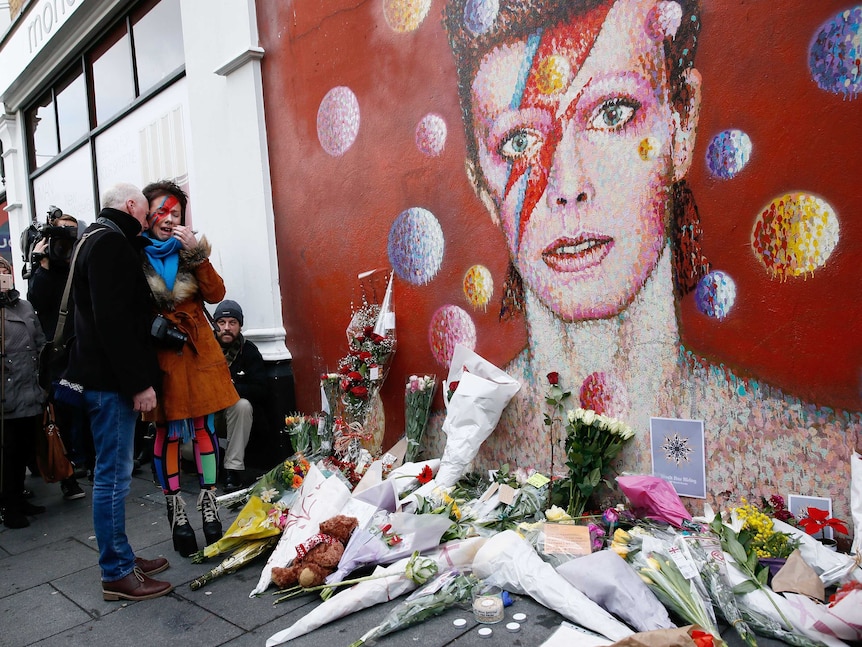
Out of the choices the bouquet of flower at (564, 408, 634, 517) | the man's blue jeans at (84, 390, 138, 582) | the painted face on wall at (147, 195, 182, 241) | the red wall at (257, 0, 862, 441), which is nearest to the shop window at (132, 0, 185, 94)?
the red wall at (257, 0, 862, 441)

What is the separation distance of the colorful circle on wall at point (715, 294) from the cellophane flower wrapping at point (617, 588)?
3.95 ft

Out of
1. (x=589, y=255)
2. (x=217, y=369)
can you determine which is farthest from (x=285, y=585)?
(x=589, y=255)

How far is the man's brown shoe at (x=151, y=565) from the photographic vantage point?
317 centimetres

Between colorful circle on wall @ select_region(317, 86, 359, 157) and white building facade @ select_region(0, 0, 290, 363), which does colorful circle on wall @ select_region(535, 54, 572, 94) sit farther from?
white building facade @ select_region(0, 0, 290, 363)

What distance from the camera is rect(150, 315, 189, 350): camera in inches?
122

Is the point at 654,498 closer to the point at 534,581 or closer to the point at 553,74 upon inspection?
the point at 534,581

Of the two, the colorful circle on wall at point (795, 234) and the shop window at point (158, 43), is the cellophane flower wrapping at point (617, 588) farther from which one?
the shop window at point (158, 43)

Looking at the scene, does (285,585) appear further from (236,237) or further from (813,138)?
(236,237)

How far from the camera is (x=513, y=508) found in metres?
3.34

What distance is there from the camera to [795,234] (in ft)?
8.75

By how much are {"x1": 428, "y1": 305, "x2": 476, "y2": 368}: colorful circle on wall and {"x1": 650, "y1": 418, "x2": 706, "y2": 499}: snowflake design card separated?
128cm

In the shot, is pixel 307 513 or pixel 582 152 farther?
pixel 582 152

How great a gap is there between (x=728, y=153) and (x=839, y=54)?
0.53 m

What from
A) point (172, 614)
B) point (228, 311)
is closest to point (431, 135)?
point (228, 311)
